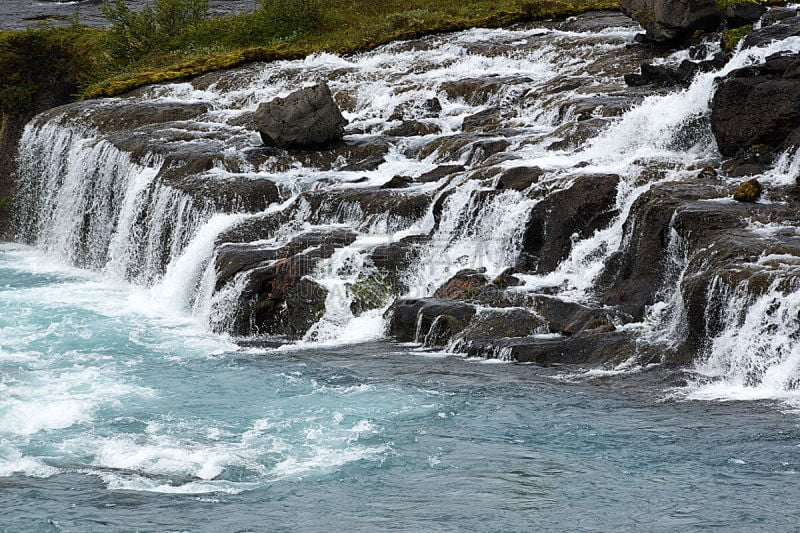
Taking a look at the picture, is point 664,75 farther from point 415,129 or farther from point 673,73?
point 415,129

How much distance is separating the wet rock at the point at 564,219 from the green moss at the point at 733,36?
24.0 ft

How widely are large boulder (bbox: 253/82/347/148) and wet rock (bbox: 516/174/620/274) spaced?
27.7ft

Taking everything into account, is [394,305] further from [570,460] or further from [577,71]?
[577,71]

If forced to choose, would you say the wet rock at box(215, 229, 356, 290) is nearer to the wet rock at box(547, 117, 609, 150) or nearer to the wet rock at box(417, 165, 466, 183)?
the wet rock at box(417, 165, 466, 183)

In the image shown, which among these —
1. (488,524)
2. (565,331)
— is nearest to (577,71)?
(565,331)

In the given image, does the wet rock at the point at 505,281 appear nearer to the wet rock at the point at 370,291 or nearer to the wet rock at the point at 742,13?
the wet rock at the point at 370,291

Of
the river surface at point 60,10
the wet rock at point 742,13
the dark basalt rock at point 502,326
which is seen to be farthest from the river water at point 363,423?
the river surface at point 60,10

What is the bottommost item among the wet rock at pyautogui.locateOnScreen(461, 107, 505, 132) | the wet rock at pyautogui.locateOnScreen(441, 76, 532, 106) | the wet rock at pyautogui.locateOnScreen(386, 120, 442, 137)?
the wet rock at pyautogui.locateOnScreen(386, 120, 442, 137)

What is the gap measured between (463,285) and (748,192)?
17.4 feet

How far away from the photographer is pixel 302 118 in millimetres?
27344

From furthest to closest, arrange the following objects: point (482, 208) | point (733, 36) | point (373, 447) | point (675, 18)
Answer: point (675, 18) < point (733, 36) < point (482, 208) < point (373, 447)

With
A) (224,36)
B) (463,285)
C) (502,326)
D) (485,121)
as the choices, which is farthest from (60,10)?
(502,326)

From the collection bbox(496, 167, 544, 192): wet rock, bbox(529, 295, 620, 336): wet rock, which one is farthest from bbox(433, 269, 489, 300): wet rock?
bbox(496, 167, 544, 192): wet rock

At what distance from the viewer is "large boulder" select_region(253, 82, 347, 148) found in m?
27.2
